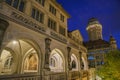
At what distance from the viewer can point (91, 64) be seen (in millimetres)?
33656

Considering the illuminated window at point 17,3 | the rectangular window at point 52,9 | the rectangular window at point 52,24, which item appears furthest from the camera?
the rectangular window at point 52,9

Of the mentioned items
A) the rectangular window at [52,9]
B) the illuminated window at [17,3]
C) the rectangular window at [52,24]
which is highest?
the rectangular window at [52,9]

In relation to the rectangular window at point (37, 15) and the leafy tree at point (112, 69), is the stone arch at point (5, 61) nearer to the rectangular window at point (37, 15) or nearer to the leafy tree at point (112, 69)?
the rectangular window at point (37, 15)

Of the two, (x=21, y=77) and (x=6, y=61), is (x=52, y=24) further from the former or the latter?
(x=6, y=61)

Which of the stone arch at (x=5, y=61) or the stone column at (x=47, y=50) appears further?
the stone arch at (x=5, y=61)

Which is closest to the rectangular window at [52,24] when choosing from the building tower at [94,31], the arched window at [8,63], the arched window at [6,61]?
the arched window at [6,61]

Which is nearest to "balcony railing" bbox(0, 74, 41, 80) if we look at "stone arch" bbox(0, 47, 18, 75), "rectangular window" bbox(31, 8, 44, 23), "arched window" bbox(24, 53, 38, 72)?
"rectangular window" bbox(31, 8, 44, 23)

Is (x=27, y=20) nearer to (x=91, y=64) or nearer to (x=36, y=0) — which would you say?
(x=36, y=0)

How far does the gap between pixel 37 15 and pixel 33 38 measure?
3.66 meters

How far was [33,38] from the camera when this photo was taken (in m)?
12.4

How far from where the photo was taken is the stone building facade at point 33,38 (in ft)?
32.5

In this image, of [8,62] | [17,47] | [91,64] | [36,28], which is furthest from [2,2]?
[91,64]

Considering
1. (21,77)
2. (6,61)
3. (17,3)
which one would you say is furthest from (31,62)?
(17,3)

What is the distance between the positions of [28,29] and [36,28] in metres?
1.30
